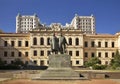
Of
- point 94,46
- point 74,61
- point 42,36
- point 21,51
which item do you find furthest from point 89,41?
point 21,51

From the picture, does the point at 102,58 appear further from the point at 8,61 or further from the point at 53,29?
the point at 8,61

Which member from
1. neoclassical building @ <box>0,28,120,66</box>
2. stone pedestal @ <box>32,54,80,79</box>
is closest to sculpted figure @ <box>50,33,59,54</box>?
stone pedestal @ <box>32,54,80,79</box>

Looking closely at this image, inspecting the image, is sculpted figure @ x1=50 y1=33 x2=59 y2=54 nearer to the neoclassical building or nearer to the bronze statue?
the bronze statue

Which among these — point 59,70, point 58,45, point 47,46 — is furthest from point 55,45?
point 47,46

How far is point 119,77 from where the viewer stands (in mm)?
38125

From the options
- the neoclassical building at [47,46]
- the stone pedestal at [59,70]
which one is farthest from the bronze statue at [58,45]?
the neoclassical building at [47,46]

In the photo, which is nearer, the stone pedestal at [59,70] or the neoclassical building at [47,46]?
the stone pedestal at [59,70]

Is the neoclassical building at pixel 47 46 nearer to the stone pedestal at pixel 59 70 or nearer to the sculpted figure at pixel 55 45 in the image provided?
the sculpted figure at pixel 55 45

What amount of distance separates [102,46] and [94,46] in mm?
2180

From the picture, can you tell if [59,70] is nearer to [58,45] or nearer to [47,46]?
[58,45]

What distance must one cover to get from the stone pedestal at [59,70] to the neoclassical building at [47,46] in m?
52.5

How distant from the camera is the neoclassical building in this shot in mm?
87875

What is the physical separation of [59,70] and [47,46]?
55.5 meters

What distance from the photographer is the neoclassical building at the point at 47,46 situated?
87.9 m
